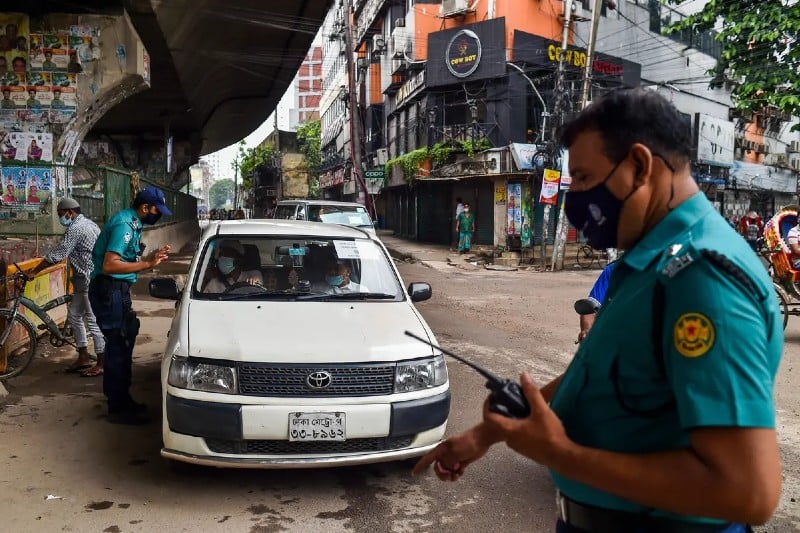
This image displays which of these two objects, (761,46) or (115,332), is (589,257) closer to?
(761,46)

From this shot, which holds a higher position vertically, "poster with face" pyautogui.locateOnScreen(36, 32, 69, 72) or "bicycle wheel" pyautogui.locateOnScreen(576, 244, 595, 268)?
"poster with face" pyautogui.locateOnScreen(36, 32, 69, 72)

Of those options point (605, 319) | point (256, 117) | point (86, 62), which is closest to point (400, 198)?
point (256, 117)

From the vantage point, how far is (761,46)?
12.6 meters

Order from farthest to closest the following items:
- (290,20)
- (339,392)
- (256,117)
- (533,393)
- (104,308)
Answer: (256,117) < (290,20) < (104,308) < (339,392) < (533,393)

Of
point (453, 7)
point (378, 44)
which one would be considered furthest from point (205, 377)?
point (378, 44)

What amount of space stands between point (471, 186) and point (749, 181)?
17.5 metres

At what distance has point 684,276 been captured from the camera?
1204 millimetres

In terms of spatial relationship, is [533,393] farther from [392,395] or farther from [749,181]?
[749,181]

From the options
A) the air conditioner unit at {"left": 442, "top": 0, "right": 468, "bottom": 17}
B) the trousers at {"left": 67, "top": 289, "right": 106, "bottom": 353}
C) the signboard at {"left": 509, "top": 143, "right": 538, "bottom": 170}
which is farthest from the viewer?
the air conditioner unit at {"left": 442, "top": 0, "right": 468, "bottom": 17}

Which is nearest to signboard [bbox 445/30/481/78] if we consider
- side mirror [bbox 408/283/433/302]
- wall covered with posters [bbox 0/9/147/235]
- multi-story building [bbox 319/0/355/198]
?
wall covered with posters [bbox 0/9/147/235]

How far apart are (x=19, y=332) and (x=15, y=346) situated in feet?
0.49

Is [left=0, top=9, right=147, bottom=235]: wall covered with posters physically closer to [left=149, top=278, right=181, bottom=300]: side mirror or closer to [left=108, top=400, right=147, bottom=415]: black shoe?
[left=108, top=400, right=147, bottom=415]: black shoe

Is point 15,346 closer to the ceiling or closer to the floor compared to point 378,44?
closer to the floor

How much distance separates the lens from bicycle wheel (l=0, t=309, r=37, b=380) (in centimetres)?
628
